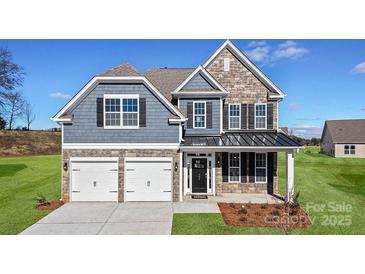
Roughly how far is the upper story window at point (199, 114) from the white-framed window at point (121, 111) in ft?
11.4

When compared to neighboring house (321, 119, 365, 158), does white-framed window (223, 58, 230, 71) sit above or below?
above

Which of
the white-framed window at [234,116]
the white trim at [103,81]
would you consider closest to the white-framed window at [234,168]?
the white-framed window at [234,116]

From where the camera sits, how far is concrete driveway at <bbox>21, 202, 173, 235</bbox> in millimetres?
10359

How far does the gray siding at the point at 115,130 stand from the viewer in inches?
575

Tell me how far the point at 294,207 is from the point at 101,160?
31.2ft

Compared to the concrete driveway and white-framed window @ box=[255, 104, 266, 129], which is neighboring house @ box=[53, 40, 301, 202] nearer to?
the concrete driveway


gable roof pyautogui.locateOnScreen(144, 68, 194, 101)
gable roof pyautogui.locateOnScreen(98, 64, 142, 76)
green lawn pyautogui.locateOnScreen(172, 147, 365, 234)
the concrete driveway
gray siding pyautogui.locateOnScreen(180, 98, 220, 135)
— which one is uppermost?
gable roof pyautogui.locateOnScreen(144, 68, 194, 101)

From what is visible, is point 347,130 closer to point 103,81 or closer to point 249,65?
point 249,65

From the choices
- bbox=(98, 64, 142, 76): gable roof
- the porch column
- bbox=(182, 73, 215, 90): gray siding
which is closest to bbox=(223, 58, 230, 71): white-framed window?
bbox=(182, 73, 215, 90): gray siding

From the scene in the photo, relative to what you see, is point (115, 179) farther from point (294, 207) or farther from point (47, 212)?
point (294, 207)

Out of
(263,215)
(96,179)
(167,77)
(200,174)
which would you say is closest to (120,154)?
(96,179)

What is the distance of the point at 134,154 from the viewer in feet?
48.2

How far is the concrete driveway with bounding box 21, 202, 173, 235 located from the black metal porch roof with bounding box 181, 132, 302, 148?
12.2 ft

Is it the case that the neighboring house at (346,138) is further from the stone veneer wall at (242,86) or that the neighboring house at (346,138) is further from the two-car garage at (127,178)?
the two-car garage at (127,178)
